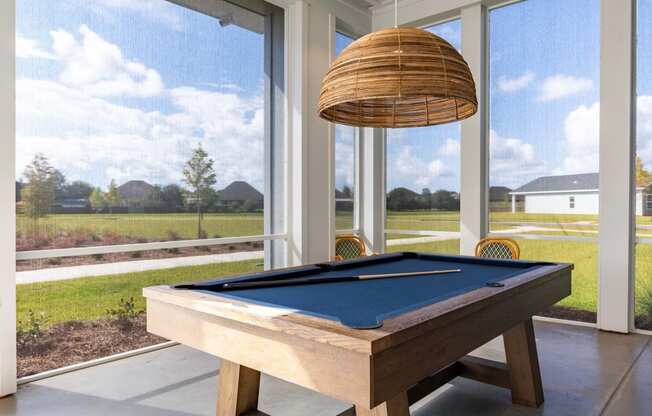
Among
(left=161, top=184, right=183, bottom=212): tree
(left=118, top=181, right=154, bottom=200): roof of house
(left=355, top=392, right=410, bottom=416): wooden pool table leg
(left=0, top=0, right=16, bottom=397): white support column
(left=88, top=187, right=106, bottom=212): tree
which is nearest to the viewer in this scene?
(left=355, top=392, right=410, bottom=416): wooden pool table leg

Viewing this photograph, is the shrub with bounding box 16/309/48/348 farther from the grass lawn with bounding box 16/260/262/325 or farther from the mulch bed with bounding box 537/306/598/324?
the mulch bed with bounding box 537/306/598/324

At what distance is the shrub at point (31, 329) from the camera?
9.77ft

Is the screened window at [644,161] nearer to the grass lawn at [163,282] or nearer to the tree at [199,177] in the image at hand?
the grass lawn at [163,282]

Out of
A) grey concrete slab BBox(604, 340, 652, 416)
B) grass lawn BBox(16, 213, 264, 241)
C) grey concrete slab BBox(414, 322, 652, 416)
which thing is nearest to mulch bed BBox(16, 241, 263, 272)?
grass lawn BBox(16, 213, 264, 241)

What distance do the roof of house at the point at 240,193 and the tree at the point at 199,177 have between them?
0.14 m

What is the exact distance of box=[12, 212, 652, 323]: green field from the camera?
313 cm

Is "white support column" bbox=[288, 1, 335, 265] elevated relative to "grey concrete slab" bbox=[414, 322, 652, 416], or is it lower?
elevated

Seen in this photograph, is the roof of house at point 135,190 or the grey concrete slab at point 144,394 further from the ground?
the roof of house at point 135,190

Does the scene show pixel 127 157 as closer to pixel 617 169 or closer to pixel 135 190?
pixel 135 190

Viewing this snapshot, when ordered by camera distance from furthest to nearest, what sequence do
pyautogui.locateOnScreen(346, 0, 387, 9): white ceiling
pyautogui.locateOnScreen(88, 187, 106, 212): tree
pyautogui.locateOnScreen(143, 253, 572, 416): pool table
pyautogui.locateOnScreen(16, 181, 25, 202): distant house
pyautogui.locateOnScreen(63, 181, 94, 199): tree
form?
pyautogui.locateOnScreen(346, 0, 387, 9): white ceiling → pyautogui.locateOnScreen(88, 187, 106, 212): tree → pyautogui.locateOnScreen(63, 181, 94, 199): tree → pyautogui.locateOnScreen(16, 181, 25, 202): distant house → pyautogui.locateOnScreen(143, 253, 572, 416): pool table

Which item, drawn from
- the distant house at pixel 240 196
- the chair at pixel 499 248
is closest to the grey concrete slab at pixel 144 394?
the distant house at pixel 240 196

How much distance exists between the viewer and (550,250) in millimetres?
4449

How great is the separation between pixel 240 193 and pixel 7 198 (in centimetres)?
188

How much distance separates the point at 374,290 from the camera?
2113 millimetres
